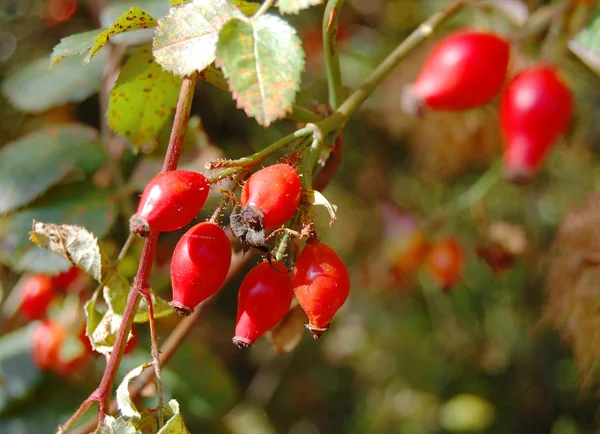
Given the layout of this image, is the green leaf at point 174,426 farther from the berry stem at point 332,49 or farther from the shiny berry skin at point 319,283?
the berry stem at point 332,49

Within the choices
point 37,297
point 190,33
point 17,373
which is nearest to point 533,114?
point 190,33

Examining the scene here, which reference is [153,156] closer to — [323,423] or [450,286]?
[450,286]

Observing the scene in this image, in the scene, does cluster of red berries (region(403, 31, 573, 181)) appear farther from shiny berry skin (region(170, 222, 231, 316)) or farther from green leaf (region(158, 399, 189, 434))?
green leaf (region(158, 399, 189, 434))

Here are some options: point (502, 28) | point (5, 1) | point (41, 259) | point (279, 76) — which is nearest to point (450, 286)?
point (502, 28)

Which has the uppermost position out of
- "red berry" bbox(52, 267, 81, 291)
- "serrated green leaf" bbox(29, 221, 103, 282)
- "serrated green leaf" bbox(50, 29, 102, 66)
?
"serrated green leaf" bbox(50, 29, 102, 66)

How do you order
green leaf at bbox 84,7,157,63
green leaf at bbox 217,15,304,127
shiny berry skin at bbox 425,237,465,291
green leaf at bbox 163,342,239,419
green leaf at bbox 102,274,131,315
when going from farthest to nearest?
shiny berry skin at bbox 425,237,465,291 → green leaf at bbox 163,342,239,419 → green leaf at bbox 102,274,131,315 → green leaf at bbox 84,7,157,63 → green leaf at bbox 217,15,304,127

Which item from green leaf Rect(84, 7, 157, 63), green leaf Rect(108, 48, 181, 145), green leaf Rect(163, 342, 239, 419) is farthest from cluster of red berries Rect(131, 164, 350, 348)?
green leaf Rect(163, 342, 239, 419)
